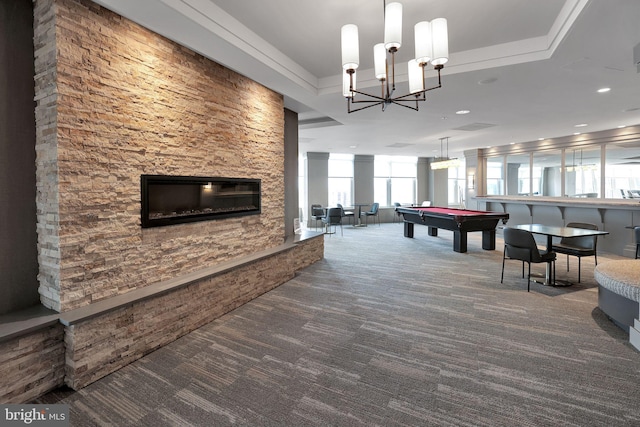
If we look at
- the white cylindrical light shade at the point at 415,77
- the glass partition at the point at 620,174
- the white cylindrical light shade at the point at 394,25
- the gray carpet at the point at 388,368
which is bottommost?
the gray carpet at the point at 388,368

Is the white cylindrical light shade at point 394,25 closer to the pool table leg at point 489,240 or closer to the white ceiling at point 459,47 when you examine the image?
the white ceiling at point 459,47

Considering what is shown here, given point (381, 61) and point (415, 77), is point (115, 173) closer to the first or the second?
point (381, 61)

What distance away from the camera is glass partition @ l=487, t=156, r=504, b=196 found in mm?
10452

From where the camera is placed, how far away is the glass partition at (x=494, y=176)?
34.3 feet

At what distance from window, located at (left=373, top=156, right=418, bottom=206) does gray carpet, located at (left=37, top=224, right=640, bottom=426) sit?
9384 millimetres

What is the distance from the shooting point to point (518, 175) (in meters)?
10.0

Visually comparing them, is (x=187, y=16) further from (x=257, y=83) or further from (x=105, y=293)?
(x=105, y=293)

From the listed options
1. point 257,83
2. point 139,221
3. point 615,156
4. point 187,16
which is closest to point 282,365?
point 139,221

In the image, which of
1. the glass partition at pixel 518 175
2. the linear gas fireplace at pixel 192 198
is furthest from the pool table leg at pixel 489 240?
the linear gas fireplace at pixel 192 198

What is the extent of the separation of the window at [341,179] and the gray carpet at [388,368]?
8.50m

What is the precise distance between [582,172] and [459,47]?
7.09 meters

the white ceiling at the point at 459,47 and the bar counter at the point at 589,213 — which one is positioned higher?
the white ceiling at the point at 459,47

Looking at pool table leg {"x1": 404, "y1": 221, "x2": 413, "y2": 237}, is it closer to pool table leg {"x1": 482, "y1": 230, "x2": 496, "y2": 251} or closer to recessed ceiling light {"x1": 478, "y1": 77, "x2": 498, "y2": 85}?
pool table leg {"x1": 482, "y1": 230, "x2": 496, "y2": 251}

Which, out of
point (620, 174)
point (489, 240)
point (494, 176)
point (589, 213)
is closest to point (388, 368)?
point (489, 240)
